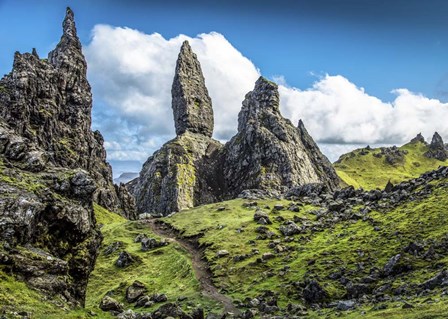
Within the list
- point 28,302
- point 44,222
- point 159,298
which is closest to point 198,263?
point 159,298

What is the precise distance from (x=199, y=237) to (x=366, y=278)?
232ft

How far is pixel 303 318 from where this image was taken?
55969mm

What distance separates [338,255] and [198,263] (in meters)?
37.7

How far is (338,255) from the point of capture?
282 feet

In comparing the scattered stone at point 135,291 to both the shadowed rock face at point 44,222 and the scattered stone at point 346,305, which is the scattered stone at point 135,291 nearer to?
the shadowed rock face at point 44,222

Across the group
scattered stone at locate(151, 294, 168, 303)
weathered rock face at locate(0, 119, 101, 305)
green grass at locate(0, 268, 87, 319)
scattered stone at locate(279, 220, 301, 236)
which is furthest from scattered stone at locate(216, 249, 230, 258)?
green grass at locate(0, 268, 87, 319)

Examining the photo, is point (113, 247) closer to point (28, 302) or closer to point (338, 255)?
point (338, 255)

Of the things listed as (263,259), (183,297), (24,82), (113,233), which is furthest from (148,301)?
(24,82)

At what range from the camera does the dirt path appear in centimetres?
7606

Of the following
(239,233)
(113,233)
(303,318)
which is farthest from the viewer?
(113,233)

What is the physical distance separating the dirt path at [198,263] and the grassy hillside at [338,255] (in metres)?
2.23

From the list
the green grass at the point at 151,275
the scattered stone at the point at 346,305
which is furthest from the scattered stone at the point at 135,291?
the scattered stone at the point at 346,305

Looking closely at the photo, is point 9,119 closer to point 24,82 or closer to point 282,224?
point 24,82

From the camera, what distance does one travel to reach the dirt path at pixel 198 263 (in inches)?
2995
